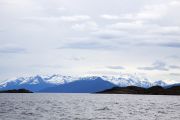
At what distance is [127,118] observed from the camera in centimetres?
8962

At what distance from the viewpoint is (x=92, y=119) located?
82688 mm

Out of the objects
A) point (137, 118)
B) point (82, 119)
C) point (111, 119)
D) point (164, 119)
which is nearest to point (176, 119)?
point (164, 119)

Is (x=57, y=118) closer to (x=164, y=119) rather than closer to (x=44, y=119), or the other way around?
(x=44, y=119)

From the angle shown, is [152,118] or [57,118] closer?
[57,118]

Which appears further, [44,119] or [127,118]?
[127,118]

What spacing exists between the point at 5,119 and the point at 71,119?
537 inches

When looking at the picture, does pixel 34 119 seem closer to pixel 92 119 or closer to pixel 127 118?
pixel 92 119

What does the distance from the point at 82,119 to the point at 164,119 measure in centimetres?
1889

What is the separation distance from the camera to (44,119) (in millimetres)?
80500

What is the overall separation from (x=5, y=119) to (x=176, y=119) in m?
37.4

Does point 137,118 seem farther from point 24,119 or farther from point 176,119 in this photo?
point 24,119

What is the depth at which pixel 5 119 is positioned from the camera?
262 feet

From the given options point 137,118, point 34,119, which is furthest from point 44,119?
point 137,118

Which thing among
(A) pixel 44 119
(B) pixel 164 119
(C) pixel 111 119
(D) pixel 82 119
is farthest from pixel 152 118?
(A) pixel 44 119
